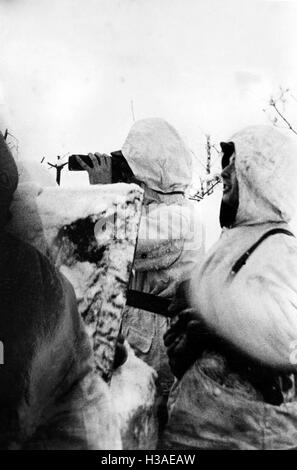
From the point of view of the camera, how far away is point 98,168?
8.28 ft

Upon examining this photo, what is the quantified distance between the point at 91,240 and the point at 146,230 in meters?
0.26

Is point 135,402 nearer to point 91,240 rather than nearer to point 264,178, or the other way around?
point 91,240

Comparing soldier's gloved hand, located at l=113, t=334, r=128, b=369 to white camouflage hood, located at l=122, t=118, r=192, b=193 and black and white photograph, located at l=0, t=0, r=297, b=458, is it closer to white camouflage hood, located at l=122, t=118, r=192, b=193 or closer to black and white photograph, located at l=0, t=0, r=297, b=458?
black and white photograph, located at l=0, t=0, r=297, b=458

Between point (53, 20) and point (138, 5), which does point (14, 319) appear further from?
point (138, 5)

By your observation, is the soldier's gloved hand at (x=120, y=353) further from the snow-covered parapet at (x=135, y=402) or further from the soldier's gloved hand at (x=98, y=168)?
the soldier's gloved hand at (x=98, y=168)

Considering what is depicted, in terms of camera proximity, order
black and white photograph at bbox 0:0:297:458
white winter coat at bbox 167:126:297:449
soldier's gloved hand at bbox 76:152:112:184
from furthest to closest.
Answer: soldier's gloved hand at bbox 76:152:112:184 < white winter coat at bbox 167:126:297:449 < black and white photograph at bbox 0:0:297:458

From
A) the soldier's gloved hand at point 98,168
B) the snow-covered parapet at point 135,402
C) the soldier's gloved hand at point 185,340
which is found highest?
the soldier's gloved hand at point 98,168

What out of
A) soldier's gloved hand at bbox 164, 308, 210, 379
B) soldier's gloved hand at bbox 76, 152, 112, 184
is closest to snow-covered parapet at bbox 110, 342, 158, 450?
soldier's gloved hand at bbox 164, 308, 210, 379

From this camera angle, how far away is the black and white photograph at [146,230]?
2.23 metres

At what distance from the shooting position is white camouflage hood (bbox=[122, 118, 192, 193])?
255cm

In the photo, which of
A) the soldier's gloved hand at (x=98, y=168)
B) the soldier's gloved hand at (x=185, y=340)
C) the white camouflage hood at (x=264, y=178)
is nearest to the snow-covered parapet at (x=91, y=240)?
the soldier's gloved hand at (x=98, y=168)

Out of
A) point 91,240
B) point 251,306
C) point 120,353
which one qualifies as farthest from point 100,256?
point 251,306
